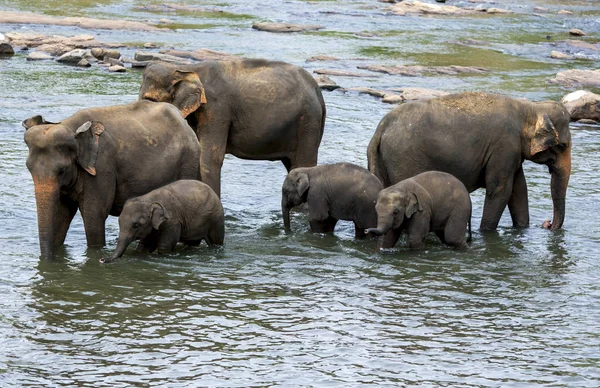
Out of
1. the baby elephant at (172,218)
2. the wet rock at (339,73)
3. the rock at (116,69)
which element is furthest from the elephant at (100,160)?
the wet rock at (339,73)

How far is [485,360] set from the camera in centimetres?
846

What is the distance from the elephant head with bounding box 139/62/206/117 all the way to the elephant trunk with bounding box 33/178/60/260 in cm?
271

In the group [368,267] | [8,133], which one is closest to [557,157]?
[368,267]

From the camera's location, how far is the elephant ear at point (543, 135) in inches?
476

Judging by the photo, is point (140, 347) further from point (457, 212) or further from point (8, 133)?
point (8, 133)

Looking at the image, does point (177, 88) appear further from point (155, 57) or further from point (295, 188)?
point (155, 57)

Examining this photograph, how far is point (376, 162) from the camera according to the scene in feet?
41.4

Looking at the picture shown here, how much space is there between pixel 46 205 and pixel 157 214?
1.02 m

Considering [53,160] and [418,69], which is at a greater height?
[53,160]

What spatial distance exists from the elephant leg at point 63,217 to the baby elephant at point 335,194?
7.86 feet

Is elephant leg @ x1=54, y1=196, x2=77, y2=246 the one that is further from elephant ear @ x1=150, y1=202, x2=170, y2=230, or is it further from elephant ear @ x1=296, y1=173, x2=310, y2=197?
elephant ear @ x1=296, y1=173, x2=310, y2=197

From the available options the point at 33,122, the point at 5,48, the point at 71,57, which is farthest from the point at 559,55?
the point at 33,122

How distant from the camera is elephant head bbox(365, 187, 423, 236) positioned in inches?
428

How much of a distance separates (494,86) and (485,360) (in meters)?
16.3
